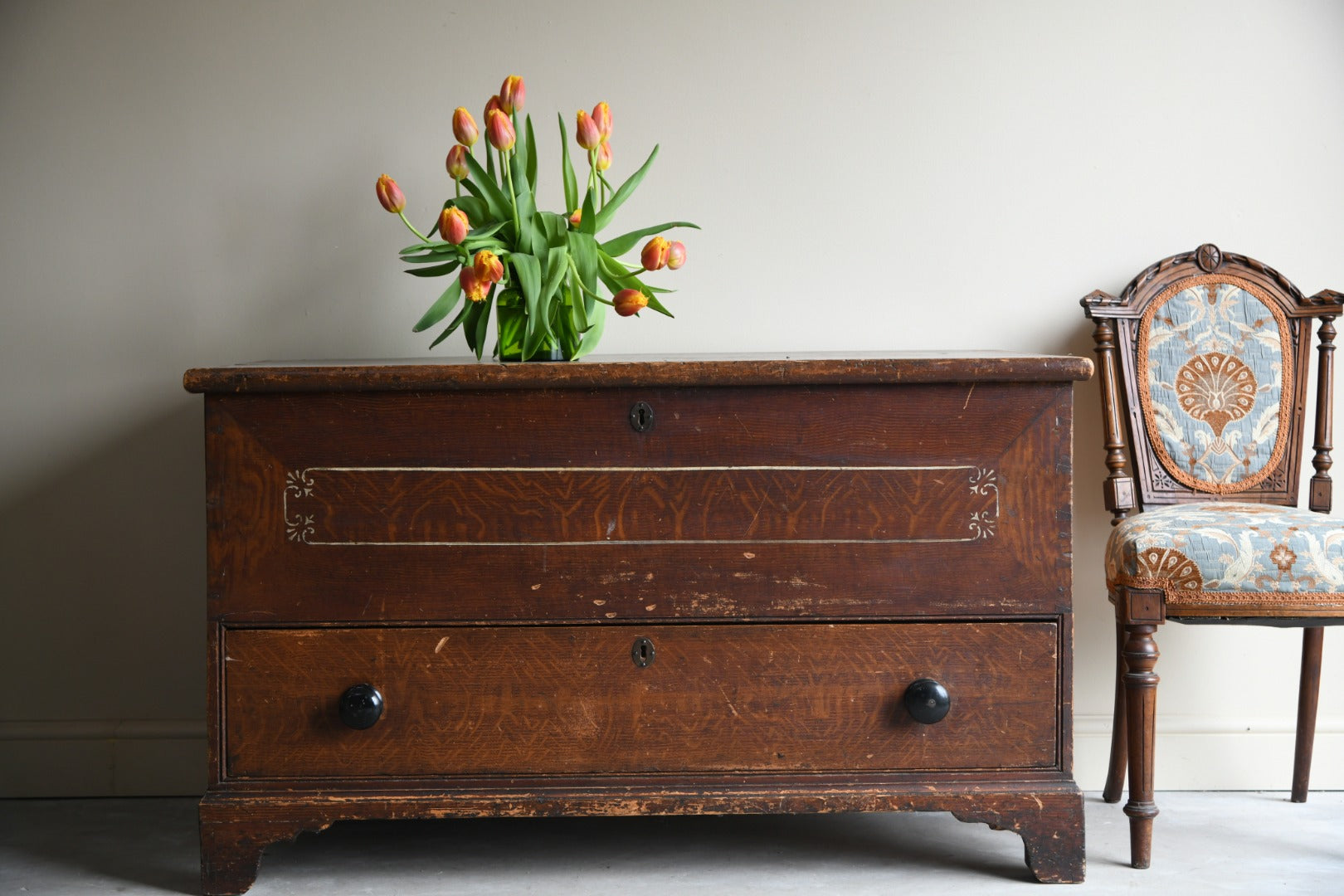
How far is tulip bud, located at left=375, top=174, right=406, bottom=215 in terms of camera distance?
183 cm

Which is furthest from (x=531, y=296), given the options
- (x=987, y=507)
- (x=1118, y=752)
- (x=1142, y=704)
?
(x=1118, y=752)

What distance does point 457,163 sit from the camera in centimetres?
180

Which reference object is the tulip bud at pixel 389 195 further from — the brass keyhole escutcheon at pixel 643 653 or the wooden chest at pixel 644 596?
the brass keyhole escutcheon at pixel 643 653

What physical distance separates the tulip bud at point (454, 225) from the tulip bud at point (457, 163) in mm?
180

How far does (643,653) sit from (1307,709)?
49.6 inches

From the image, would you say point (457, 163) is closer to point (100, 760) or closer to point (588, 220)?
point (588, 220)

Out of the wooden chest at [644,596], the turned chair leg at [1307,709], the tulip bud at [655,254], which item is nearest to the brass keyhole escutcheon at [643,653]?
the wooden chest at [644,596]

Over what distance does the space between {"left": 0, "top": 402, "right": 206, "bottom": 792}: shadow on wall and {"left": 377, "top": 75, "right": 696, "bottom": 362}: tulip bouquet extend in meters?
0.74

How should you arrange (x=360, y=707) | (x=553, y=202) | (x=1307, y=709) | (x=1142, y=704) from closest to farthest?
(x=360, y=707), (x=1142, y=704), (x=1307, y=709), (x=553, y=202)

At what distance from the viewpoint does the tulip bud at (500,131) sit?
5.63 feet

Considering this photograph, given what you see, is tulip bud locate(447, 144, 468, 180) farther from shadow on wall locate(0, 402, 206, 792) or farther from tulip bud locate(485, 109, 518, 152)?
shadow on wall locate(0, 402, 206, 792)

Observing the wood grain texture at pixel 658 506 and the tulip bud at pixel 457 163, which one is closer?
the wood grain texture at pixel 658 506

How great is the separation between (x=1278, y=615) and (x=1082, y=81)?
1084 mm

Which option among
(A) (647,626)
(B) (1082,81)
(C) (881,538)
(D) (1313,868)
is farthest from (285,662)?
(B) (1082,81)
